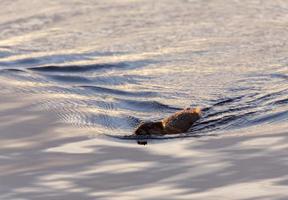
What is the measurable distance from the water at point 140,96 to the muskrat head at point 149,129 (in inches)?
4.8

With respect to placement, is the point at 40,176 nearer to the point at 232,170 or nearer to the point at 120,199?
the point at 120,199

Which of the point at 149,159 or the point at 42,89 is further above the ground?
the point at 42,89

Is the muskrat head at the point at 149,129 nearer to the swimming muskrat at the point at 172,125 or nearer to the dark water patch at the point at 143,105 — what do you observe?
the swimming muskrat at the point at 172,125

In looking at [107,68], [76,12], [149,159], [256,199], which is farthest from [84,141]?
[76,12]

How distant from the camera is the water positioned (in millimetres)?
6867

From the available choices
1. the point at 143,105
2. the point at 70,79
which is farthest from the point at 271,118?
the point at 70,79

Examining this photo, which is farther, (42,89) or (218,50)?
(218,50)

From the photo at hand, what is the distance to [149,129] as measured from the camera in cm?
791

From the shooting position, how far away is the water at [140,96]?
22.5ft

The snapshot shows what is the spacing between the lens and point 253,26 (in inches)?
487

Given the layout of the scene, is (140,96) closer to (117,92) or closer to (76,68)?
(117,92)

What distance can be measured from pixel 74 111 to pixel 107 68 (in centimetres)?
212

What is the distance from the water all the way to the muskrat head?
0.40 feet

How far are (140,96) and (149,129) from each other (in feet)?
6.57
